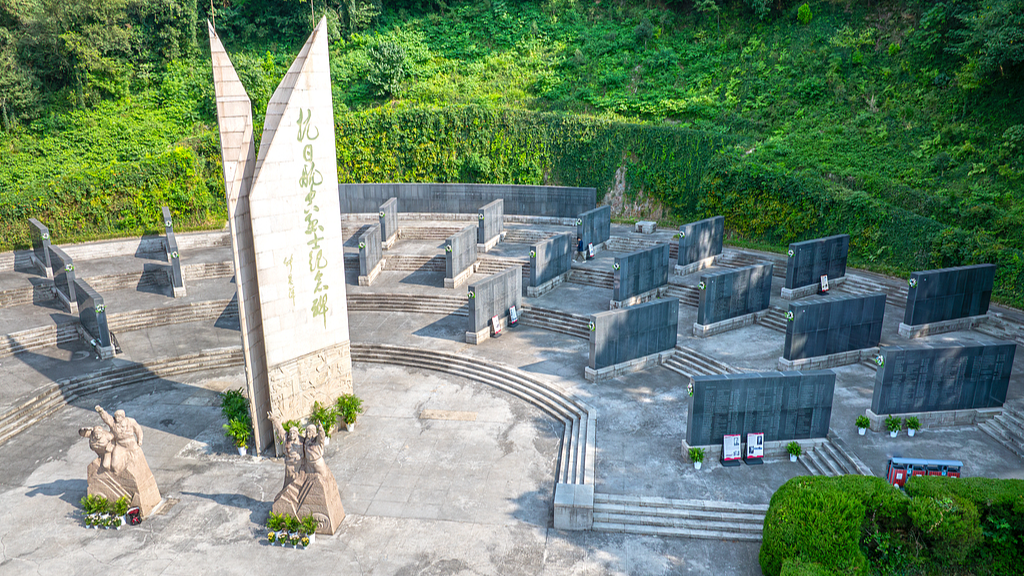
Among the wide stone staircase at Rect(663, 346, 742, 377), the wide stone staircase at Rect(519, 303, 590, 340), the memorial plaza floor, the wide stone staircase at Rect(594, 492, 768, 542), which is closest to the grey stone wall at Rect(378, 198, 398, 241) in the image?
the memorial plaza floor

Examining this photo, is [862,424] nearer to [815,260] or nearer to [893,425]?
[893,425]

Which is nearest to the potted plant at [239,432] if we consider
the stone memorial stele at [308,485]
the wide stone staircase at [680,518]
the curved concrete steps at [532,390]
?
the stone memorial stele at [308,485]

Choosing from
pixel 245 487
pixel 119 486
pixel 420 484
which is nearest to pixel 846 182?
pixel 420 484

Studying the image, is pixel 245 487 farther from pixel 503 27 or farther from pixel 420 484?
pixel 503 27

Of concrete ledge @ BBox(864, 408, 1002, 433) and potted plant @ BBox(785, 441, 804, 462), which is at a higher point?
concrete ledge @ BBox(864, 408, 1002, 433)

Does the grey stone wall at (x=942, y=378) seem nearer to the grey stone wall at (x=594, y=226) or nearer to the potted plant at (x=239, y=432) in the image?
the grey stone wall at (x=594, y=226)

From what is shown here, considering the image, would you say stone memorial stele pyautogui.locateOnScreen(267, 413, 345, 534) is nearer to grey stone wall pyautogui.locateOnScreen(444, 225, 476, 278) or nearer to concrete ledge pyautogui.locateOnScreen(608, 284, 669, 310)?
grey stone wall pyautogui.locateOnScreen(444, 225, 476, 278)
